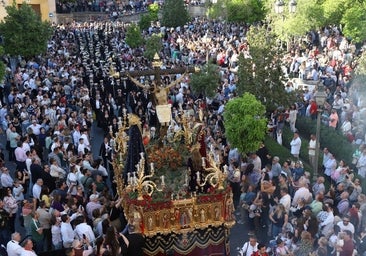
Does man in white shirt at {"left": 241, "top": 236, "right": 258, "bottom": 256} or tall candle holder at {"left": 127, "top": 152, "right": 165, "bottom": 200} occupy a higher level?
tall candle holder at {"left": 127, "top": 152, "right": 165, "bottom": 200}

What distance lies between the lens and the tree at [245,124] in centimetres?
1602

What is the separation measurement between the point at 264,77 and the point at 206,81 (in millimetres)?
3220

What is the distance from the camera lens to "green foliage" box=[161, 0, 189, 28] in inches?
1746

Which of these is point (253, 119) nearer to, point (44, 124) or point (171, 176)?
point (171, 176)

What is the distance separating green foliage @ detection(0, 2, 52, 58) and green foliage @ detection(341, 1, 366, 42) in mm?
17601

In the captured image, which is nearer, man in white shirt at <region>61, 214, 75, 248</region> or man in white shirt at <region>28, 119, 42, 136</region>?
man in white shirt at <region>61, 214, 75, 248</region>

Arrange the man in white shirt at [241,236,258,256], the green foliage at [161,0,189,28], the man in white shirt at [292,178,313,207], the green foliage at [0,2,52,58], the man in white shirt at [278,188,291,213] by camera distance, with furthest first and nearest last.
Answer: the green foliage at [161,0,189,28]
the green foliage at [0,2,52,58]
the man in white shirt at [292,178,313,207]
the man in white shirt at [278,188,291,213]
the man in white shirt at [241,236,258,256]

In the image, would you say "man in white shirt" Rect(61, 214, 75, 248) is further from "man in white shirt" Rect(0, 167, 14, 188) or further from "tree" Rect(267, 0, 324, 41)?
"tree" Rect(267, 0, 324, 41)

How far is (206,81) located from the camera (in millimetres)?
22594

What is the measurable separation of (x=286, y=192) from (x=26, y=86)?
48.4 ft

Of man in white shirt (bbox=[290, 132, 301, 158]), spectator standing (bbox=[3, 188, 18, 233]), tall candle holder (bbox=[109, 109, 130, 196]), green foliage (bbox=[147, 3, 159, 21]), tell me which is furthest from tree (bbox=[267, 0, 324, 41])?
spectator standing (bbox=[3, 188, 18, 233])

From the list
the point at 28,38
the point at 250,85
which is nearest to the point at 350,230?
the point at 250,85

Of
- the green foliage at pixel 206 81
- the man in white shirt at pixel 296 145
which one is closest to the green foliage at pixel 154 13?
the green foliage at pixel 206 81

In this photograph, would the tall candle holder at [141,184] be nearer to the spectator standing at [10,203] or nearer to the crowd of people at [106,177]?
the crowd of people at [106,177]
